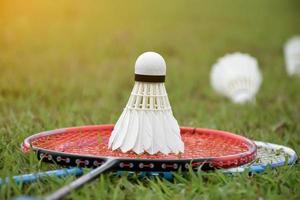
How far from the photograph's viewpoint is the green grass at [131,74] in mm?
1967

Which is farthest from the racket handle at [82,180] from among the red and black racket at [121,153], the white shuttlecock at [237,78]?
the white shuttlecock at [237,78]

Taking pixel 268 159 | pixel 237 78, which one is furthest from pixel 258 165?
pixel 237 78

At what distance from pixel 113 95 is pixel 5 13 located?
3715mm

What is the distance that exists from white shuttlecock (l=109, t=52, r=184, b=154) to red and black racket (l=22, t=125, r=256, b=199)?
1.2 inches

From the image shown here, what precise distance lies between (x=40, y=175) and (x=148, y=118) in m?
0.42

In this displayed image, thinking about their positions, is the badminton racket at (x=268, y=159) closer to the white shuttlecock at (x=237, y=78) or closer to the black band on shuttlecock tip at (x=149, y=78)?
the black band on shuttlecock tip at (x=149, y=78)

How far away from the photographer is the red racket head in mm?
1858

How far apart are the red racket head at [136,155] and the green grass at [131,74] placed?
6cm

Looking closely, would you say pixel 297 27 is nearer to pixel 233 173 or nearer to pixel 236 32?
pixel 236 32

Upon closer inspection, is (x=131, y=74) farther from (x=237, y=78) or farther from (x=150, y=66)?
(x=150, y=66)

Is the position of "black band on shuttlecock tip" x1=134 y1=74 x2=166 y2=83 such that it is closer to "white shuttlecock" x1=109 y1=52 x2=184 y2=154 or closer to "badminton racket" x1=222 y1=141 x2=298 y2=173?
"white shuttlecock" x1=109 y1=52 x2=184 y2=154

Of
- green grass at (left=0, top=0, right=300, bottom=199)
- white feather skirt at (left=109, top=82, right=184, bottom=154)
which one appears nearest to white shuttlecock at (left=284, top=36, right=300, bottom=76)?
green grass at (left=0, top=0, right=300, bottom=199)

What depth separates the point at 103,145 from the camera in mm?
2238

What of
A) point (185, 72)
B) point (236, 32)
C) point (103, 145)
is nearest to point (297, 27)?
point (236, 32)
